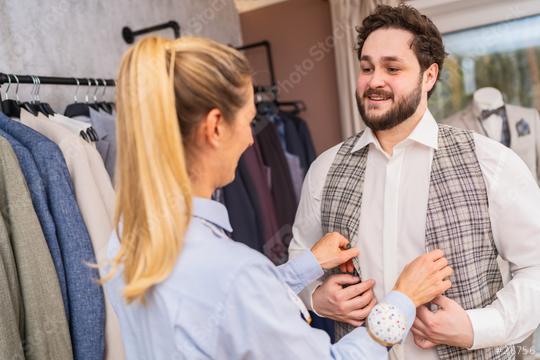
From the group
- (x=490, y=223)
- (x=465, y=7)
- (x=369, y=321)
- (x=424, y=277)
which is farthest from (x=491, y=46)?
(x=369, y=321)

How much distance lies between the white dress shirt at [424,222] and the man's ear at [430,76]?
10 cm

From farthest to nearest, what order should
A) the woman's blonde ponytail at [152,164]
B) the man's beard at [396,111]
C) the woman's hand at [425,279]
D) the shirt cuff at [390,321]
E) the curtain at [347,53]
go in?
the curtain at [347,53]
the man's beard at [396,111]
the woman's hand at [425,279]
the shirt cuff at [390,321]
the woman's blonde ponytail at [152,164]

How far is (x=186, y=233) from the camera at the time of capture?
666mm

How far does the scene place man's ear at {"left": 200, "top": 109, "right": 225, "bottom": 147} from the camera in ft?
2.23

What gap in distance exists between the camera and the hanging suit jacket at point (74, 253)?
3.49ft

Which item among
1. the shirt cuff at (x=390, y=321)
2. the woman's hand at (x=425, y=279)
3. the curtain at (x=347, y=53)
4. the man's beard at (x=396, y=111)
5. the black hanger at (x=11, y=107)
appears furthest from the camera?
the curtain at (x=347, y=53)

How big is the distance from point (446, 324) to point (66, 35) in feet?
4.59

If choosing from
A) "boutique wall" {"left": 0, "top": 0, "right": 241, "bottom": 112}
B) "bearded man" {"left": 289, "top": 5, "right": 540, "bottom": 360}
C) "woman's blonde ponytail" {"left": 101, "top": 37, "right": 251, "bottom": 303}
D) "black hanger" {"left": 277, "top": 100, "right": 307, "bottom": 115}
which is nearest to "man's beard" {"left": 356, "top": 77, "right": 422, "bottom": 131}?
"bearded man" {"left": 289, "top": 5, "right": 540, "bottom": 360}

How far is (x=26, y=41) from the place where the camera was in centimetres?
138

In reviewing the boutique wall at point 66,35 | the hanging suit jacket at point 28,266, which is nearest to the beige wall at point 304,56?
the boutique wall at point 66,35

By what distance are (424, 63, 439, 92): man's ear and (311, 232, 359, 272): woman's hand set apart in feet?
1.40

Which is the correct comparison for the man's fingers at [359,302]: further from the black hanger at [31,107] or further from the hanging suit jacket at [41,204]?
the black hanger at [31,107]

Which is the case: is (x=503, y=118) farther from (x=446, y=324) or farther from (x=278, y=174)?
(x=446, y=324)

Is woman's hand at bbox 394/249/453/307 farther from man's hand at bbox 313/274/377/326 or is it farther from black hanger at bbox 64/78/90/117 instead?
black hanger at bbox 64/78/90/117
